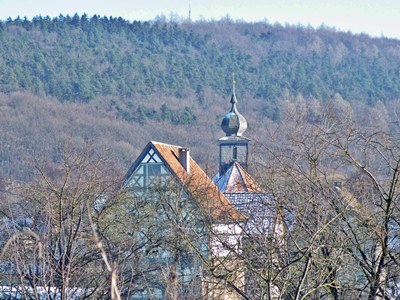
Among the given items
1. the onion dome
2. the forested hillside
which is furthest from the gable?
the forested hillside

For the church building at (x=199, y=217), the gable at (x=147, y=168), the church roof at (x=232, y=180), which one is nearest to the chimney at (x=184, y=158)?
the church building at (x=199, y=217)

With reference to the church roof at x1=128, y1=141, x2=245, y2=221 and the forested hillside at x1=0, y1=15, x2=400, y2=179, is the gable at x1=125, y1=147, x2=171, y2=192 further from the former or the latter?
the forested hillside at x1=0, y1=15, x2=400, y2=179

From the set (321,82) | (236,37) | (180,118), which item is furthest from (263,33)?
(180,118)

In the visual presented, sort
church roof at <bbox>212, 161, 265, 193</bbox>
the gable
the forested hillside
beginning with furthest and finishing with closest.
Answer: the forested hillside < the gable < church roof at <bbox>212, 161, 265, 193</bbox>

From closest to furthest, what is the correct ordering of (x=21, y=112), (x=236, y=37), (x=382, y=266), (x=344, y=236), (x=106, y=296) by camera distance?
(x=382, y=266) < (x=344, y=236) < (x=106, y=296) < (x=21, y=112) < (x=236, y=37)

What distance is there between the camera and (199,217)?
19.2m

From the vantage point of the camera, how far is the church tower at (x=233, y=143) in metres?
35.7

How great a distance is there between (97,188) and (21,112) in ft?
205

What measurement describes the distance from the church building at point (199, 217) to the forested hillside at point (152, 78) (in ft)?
107

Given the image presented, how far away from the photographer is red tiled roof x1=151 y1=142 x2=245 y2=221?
55.6 feet

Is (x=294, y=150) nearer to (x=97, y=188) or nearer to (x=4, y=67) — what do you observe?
(x=97, y=188)

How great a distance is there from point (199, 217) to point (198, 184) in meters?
2.16

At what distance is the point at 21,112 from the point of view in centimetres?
8050

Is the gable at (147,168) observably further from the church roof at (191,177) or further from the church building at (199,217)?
the church roof at (191,177)
